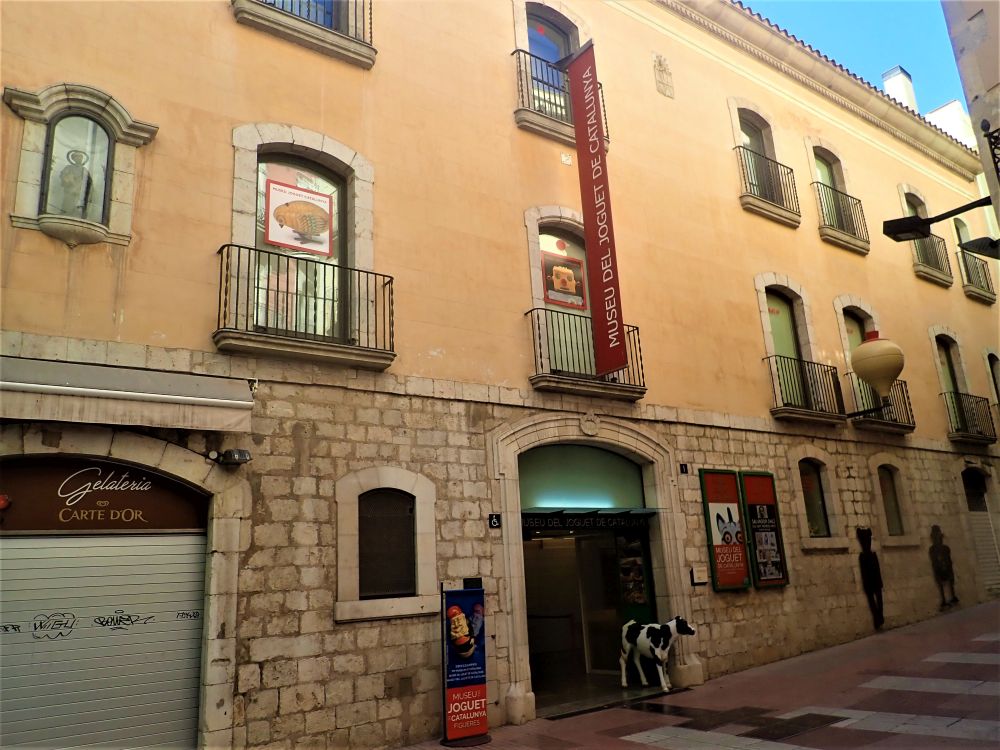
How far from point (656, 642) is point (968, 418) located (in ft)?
40.0

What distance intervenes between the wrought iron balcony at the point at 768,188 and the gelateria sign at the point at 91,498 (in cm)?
1160

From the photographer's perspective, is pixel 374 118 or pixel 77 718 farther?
pixel 374 118

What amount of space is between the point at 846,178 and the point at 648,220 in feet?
23.6

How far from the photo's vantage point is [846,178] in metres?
17.1

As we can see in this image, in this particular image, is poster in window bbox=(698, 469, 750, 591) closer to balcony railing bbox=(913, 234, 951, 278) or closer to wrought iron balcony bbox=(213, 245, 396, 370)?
wrought iron balcony bbox=(213, 245, 396, 370)

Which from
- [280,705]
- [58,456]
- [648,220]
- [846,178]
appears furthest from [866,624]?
[58,456]

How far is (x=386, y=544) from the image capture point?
856 centimetres

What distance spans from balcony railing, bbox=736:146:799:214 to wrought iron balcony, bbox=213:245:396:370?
9.13 metres

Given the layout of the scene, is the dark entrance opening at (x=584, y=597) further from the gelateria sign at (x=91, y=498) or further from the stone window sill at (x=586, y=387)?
the gelateria sign at (x=91, y=498)

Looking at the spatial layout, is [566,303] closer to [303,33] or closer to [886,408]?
[303,33]

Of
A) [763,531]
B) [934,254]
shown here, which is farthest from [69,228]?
[934,254]

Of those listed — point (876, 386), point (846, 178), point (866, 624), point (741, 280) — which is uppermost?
point (846, 178)

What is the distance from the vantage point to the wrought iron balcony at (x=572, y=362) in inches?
408

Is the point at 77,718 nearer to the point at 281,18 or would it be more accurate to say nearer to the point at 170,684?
the point at 170,684
